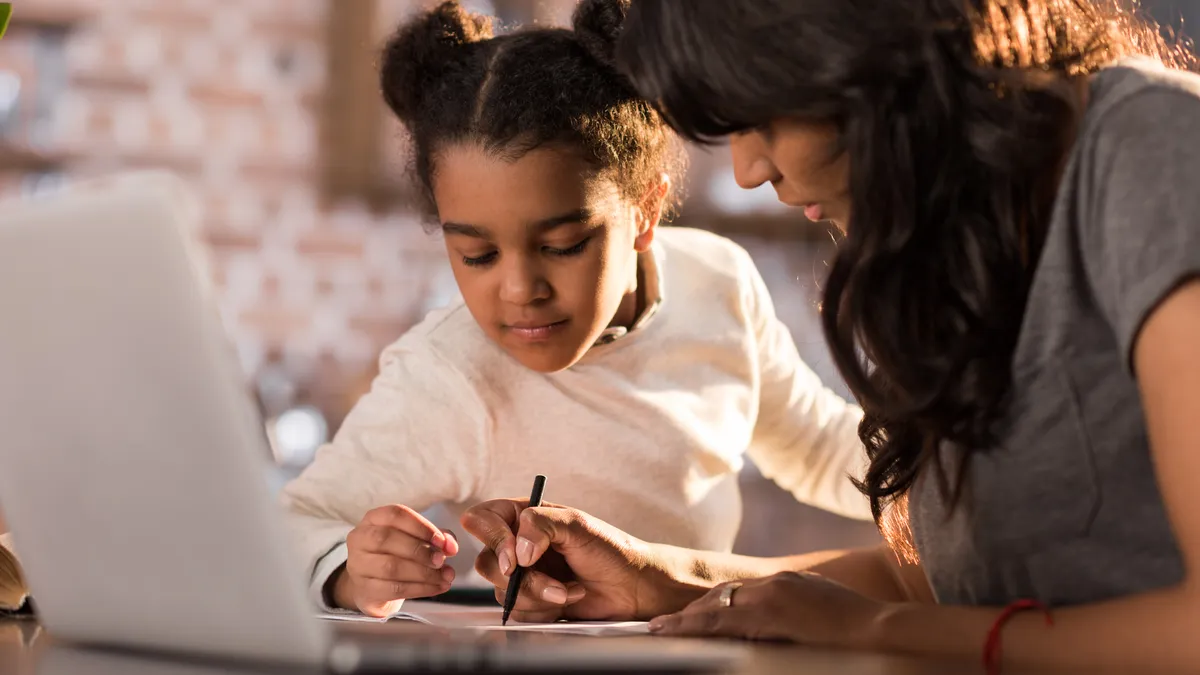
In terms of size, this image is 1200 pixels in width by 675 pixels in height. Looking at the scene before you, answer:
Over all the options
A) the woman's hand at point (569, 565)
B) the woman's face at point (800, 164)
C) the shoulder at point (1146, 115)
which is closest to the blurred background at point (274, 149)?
the woman's hand at point (569, 565)

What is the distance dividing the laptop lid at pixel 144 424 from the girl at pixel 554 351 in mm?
441

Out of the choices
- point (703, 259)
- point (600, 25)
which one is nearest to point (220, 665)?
point (600, 25)

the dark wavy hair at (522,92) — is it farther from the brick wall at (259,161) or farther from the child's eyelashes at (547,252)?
the brick wall at (259,161)

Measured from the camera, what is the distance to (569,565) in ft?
3.73

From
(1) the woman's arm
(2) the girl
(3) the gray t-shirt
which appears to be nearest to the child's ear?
(2) the girl

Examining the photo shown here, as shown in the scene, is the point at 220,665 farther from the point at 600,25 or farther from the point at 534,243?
the point at 600,25

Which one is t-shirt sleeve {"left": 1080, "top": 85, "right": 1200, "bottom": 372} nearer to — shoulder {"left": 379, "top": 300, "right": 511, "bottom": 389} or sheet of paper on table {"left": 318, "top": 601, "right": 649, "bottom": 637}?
sheet of paper on table {"left": 318, "top": 601, "right": 649, "bottom": 637}

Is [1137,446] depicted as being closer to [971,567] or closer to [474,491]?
[971,567]

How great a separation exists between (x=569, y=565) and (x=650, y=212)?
44 centimetres

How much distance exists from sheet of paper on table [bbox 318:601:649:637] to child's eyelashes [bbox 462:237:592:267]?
Result: 1.16 ft

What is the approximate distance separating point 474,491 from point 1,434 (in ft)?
2.49

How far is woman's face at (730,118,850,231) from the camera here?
0.88 meters

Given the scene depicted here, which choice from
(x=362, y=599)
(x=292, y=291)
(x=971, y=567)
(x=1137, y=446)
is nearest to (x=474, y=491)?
(x=362, y=599)

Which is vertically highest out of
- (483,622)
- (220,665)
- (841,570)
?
(220,665)
